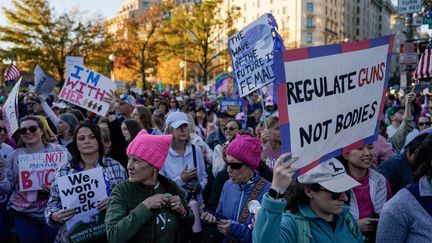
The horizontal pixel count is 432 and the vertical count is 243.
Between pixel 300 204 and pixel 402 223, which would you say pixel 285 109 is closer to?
pixel 300 204

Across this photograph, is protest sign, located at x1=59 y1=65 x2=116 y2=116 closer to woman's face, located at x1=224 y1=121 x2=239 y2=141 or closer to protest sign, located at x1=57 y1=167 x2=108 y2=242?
woman's face, located at x1=224 y1=121 x2=239 y2=141

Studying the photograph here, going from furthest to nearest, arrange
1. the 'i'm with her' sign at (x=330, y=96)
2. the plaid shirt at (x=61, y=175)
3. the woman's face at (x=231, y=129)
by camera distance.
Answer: the woman's face at (x=231, y=129)
the plaid shirt at (x=61, y=175)
the 'i'm with her' sign at (x=330, y=96)

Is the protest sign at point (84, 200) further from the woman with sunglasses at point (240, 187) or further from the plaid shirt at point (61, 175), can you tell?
the woman with sunglasses at point (240, 187)

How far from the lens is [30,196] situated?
488 centimetres

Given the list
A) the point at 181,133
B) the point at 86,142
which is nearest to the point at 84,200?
the point at 86,142

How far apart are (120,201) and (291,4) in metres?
93.8

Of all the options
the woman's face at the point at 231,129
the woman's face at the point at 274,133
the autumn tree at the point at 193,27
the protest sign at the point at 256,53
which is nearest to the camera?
the woman's face at the point at 274,133

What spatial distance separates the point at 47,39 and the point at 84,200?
31431 mm

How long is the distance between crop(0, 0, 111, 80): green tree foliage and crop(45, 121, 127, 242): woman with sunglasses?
2897 centimetres

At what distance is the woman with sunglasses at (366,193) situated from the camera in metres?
3.75

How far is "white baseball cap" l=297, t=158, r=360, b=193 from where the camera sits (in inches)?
113

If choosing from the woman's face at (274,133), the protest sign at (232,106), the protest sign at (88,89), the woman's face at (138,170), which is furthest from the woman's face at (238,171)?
the protest sign at (232,106)

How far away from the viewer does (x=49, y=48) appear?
33281mm

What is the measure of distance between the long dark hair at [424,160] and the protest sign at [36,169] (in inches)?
141
